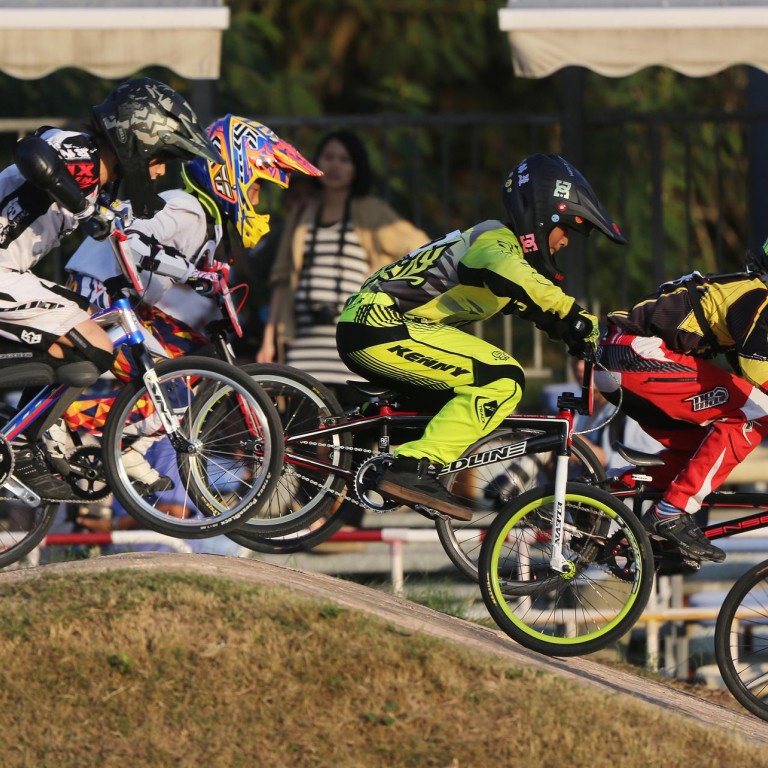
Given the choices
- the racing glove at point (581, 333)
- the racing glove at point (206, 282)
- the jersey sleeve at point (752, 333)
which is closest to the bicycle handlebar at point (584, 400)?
the racing glove at point (581, 333)

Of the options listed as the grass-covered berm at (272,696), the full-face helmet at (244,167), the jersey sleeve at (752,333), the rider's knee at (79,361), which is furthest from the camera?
the full-face helmet at (244,167)

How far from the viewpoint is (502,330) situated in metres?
10.5

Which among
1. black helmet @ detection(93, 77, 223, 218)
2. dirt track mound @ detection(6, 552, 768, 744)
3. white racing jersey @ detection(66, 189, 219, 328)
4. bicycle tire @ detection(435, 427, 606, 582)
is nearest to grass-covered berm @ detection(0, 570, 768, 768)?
dirt track mound @ detection(6, 552, 768, 744)

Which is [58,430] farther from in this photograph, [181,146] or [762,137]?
[762,137]

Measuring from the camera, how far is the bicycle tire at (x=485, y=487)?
736 centimetres

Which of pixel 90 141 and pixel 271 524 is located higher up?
pixel 90 141

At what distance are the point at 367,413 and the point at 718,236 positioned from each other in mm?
4335

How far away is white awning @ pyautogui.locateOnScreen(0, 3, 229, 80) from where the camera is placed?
9266 millimetres

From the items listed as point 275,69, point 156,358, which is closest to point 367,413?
point 156,358

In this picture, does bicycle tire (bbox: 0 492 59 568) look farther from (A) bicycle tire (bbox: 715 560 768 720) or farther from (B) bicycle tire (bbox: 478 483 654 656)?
(A) bicycle tire (bbox: 715 560 768 720)

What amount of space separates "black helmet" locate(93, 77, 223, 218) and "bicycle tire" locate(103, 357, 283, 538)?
89 cm

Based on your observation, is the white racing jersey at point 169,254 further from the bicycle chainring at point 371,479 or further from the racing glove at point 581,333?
the racing glove at point 581,333

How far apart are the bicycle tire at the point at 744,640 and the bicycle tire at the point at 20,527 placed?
2935mm

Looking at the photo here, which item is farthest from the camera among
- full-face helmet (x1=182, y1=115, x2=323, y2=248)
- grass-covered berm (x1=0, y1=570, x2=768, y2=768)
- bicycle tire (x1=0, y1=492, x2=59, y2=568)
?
full-face helmet (x1=182, y1=115, x2=323, y2=248)
